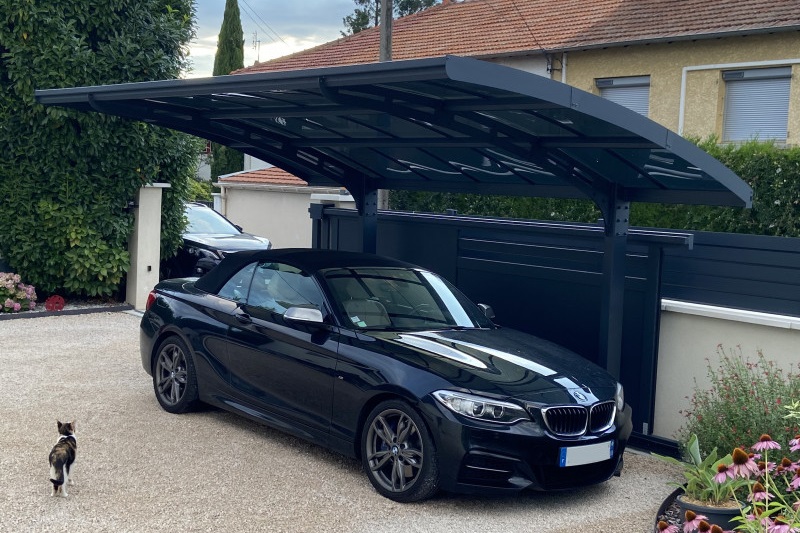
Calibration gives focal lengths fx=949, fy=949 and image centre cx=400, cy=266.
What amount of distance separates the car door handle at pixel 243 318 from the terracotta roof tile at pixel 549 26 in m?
13.6

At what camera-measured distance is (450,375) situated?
6.00 metres

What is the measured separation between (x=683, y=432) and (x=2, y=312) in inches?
380

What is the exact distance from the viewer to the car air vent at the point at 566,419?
589 cm

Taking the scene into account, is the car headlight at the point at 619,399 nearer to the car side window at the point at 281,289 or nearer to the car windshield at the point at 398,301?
the car windshield at the point at 398,301

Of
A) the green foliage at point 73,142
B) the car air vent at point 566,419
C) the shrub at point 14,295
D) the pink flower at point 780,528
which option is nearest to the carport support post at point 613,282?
the car air vent at point 566,419

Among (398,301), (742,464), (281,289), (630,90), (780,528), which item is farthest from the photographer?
(630,90)

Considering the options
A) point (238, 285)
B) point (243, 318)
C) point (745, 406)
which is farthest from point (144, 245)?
point (745, 406)

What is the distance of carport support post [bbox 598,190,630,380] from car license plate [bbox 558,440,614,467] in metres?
1.64

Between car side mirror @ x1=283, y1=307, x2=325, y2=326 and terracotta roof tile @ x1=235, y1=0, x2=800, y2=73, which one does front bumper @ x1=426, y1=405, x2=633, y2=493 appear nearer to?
car side mirror @ x1=283, y1=307, x2=325, y2=326

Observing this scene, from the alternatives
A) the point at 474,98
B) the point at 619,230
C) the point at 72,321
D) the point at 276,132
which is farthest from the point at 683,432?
the point at 72,321

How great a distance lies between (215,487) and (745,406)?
357cm

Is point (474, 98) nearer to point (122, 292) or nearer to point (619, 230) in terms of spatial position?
point (619, 230)

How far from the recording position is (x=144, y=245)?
47.4ft

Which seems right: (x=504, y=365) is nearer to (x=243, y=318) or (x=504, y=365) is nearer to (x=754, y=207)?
(x=243, y=318)
